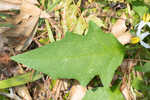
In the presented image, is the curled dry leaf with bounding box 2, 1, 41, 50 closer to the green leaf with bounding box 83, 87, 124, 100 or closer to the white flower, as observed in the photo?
the green leaf with bounding box 83, 87, 124, 100

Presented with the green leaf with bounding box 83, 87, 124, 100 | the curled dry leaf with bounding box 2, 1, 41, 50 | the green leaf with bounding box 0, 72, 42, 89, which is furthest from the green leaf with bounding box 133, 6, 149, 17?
the green leaf with bounding box 0, 72, 42, 89

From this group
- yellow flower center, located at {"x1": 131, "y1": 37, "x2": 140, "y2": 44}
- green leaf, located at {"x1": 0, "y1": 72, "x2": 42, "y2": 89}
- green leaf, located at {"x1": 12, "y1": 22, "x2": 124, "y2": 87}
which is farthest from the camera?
green leaf, located at {"x1": 0, "y1": 72, "x2": 42, "y2": 89}

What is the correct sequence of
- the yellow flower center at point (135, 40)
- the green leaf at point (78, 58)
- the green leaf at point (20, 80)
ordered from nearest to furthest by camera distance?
1. the green leaf at point (78, 58)
2. the yellow flower center at point (135, 40)
3. the green leaf at point (20, 80)

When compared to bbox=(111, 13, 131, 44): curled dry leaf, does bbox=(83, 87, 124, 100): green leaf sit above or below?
below

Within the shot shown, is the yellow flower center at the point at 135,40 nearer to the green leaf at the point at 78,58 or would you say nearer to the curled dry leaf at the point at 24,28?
the green leaf at the point at 78,58

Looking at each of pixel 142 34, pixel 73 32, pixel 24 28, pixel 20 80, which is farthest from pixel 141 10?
pixel 20 80

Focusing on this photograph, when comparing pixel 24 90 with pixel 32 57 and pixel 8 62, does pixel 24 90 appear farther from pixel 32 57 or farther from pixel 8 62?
pixel 32 57

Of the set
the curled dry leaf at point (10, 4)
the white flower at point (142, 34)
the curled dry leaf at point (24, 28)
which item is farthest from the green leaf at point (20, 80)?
the white flower at point (142, 34)

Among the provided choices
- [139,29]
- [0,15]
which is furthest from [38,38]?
[139,29]
